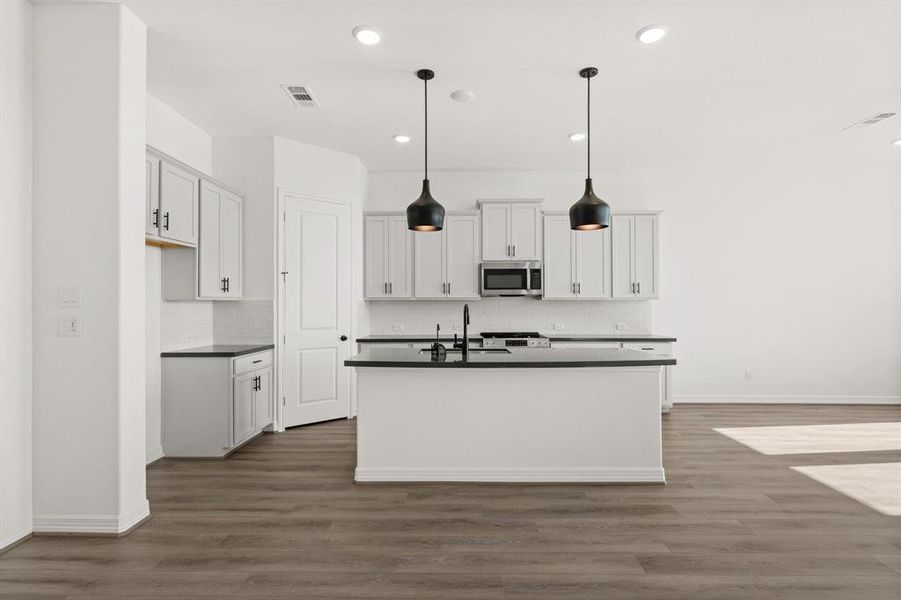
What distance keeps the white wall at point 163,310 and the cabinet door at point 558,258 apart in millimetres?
3825

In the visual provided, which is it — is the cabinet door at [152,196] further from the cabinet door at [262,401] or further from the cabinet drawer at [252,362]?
the cabinet door at [262,401]

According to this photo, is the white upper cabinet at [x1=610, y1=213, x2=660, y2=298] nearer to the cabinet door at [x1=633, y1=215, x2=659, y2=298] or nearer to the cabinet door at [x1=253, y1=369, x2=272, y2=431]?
the cabinet door at [x1=633, y1=215, x2=659, y2=298]

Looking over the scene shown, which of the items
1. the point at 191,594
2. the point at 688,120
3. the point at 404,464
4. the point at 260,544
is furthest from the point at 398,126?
the point at 191,594

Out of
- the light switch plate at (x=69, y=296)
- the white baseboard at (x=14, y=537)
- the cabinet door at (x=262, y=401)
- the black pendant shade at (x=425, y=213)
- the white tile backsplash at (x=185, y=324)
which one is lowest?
the white baseboard at (x=14, y=537)

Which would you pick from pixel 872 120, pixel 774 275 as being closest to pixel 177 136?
pixel 872 120

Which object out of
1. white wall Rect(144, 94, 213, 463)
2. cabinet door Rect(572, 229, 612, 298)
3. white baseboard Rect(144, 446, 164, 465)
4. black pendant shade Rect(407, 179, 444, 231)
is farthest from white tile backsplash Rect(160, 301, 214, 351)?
cabinet door Rect(572, 229, 612, 298)

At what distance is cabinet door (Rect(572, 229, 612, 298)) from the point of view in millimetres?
6168

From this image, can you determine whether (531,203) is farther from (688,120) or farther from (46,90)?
(46,90)

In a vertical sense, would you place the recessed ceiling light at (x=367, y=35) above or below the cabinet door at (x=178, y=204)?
above

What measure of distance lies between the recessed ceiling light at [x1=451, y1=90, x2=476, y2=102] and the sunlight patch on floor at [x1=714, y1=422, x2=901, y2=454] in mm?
3869

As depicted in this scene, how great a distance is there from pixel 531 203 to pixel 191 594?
5.10 m

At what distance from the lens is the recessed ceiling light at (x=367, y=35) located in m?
3.16

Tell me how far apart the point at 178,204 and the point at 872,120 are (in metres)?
6.29

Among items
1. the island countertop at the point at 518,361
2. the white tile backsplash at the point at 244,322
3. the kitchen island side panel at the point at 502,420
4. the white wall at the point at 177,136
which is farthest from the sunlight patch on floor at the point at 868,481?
the white wall at the point at 177,136
